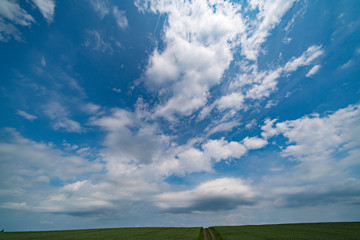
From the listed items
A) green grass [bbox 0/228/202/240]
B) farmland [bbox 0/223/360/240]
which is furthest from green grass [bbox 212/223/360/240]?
green grass [bbox 0/228/202/240]

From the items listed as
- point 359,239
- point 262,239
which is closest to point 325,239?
point 359,239

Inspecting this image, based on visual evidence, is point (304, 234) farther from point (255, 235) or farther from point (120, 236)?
point (120, 236)

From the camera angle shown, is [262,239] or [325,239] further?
[262,239]

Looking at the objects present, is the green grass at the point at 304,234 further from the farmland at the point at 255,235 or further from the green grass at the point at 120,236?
the green grass at the point at 120,236

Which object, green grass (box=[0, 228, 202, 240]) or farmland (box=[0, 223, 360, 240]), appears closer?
farmland (box=[0, 223, 360, 240])

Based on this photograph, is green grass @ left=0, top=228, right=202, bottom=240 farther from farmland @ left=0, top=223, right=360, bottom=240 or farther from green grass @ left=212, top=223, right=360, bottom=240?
green grass @ left=212, top=223, right=360, bottom=240

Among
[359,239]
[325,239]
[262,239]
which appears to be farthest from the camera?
[262,239]

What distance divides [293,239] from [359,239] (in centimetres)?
1186

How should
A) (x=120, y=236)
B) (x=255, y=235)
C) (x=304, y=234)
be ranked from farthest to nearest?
(x=120, y=236)
(x=255, y=235)
(x=304, y=234)

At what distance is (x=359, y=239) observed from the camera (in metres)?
33.9

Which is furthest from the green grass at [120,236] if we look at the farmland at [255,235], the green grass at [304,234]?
the green grass at [304,234]

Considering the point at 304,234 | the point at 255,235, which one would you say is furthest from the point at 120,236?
the point at 304,234

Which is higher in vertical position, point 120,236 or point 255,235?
point 120,236

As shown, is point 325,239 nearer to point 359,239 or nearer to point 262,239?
point 359,239
